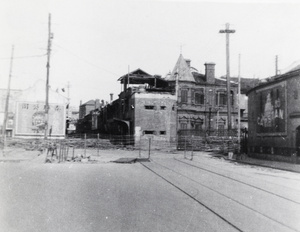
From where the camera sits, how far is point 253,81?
59281 mm

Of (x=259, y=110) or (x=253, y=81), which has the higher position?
(x=253, y=81)

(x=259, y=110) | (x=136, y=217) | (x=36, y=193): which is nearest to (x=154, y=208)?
(x=136, y=217)

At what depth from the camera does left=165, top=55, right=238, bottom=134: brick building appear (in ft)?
147

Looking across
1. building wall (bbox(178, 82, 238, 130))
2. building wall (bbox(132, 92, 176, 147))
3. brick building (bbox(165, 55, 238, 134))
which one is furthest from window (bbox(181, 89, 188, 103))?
building wall (bbox(132, 92, 176, 147))

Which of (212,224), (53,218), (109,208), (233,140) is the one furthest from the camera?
(233,140)

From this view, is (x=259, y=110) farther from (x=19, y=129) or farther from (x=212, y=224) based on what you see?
(x=19, y=129)

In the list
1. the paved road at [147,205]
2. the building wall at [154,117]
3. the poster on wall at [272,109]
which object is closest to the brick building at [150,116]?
the building wall at [154,117]

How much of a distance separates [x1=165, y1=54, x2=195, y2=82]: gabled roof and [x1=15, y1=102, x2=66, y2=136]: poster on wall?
1645cm

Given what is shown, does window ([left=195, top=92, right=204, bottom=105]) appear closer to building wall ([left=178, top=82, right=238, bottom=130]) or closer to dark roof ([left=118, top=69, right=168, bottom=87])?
building wall ([left=178, top=82, right=238, bottom=130])

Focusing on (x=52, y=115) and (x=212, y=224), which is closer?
(x=212, y=224)

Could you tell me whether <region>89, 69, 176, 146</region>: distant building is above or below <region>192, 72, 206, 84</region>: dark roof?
below

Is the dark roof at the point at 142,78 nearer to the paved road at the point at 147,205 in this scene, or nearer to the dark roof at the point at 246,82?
the dark roof at the point at 246,82

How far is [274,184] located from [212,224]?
627 centimetres

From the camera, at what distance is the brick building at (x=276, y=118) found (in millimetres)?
19922
